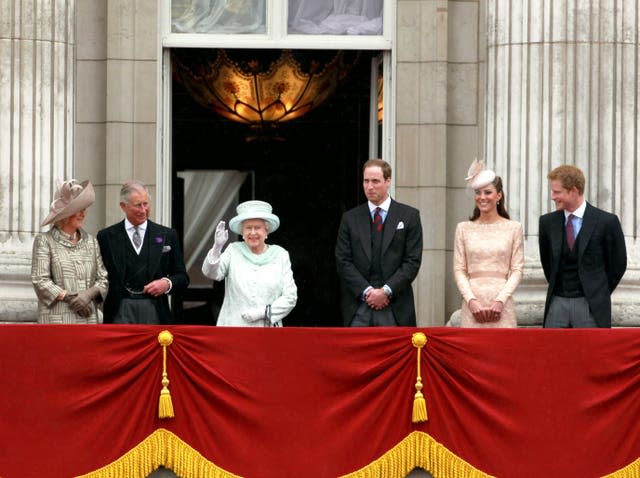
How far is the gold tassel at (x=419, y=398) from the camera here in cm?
1321

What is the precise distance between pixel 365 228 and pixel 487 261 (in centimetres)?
99

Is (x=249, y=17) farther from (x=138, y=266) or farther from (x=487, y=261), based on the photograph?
(x=487, y=261)

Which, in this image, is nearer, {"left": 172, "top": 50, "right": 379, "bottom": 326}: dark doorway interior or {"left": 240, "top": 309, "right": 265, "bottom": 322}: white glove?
{"left": 240, "top": 309, "right": 265, "bottom": 322}: white glove

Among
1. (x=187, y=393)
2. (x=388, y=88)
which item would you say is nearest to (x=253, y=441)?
(x=187, y=393)

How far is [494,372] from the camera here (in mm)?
13305

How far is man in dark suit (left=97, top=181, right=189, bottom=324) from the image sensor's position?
1427 centimetres

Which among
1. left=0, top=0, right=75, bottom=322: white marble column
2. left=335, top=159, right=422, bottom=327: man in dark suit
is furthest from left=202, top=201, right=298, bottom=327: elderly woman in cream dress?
left=0, top=0, right=75, bottom=322: white marble column

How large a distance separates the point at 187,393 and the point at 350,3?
205 inches

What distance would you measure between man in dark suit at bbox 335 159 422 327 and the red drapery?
828mm

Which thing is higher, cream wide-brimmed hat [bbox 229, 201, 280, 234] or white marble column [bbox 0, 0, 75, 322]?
white marble column [bbox 0, 0, 75, 322]

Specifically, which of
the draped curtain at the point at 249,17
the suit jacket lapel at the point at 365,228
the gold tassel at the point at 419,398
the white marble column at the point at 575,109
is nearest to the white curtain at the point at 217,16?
the draped curtain at the point at 249,17

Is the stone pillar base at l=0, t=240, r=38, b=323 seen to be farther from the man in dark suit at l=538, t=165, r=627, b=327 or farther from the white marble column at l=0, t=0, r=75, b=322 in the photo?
the man in dark suit at l=538, t=165, r=627, b=327

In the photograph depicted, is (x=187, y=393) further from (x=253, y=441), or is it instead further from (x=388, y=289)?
(x=388, y=289)

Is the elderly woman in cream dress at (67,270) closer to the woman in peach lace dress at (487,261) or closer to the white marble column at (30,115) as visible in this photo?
the white marble column at (30,115)
